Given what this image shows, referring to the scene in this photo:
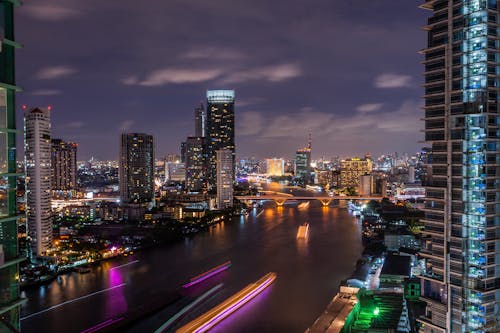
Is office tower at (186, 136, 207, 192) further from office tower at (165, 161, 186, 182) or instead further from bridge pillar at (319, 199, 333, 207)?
office tower at (165, 161, 186, 182)

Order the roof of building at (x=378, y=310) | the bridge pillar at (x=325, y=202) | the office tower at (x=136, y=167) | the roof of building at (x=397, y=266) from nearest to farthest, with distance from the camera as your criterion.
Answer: the roof of building at (x=378, y=310) → the roof of building at (x=397, y=266) → the bridge pillar at (x=325, y=202) → the office tower at (x=136, y=167)

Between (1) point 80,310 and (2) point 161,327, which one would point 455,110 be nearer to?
(2) point 161,327

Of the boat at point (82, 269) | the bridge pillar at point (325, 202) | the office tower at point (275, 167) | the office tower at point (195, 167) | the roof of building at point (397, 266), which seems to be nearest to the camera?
the roof of building at point (397, 266)

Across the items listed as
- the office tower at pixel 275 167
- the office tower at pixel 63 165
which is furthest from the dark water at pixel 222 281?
the office tower at pixel 275 167

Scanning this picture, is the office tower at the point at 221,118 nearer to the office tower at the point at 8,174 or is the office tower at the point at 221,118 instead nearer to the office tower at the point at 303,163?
the office tower at the point at 303,163

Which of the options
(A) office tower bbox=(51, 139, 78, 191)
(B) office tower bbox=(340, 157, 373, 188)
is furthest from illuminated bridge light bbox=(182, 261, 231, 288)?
(B) office tower bbox=(340, 157, 373, 188)

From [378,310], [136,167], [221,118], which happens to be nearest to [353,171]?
[221,118]
